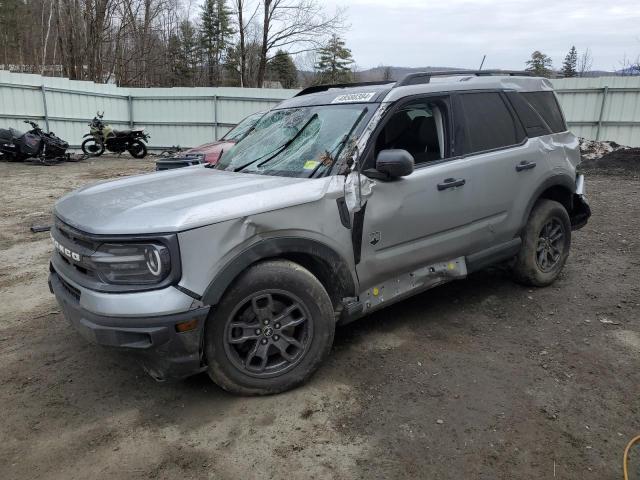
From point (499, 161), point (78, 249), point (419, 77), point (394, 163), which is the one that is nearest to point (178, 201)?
point (78, 249)

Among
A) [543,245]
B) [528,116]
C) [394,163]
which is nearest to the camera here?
[394,163]

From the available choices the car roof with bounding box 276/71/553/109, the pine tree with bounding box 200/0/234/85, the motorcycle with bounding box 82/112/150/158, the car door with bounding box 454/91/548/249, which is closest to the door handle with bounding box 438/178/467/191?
the car door with bounding box 454/91/548/249

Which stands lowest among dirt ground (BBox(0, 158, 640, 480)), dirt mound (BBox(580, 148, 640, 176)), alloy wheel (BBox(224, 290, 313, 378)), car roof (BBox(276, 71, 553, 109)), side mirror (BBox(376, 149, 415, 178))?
dirt ground (BBox(0, 158, 640, 480))

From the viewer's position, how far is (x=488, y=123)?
→ 414cm

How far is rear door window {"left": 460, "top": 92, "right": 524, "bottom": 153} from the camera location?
3986 mm

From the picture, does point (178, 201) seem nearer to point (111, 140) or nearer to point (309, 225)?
point (309, 225)

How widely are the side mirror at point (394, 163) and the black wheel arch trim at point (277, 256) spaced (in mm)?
654

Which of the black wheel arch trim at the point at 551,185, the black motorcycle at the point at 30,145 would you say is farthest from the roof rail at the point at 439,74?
the black motorcycle at the point at 30,145

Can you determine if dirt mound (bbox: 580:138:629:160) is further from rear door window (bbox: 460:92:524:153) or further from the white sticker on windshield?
the white sticker on windshield

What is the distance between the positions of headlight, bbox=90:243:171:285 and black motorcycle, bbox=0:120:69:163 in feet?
43.6

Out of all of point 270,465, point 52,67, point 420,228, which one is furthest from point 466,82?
point 52,67

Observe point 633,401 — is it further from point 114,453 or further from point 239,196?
point 114,453

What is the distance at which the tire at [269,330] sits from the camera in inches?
109

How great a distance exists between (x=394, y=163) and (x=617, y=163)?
1164 cm
